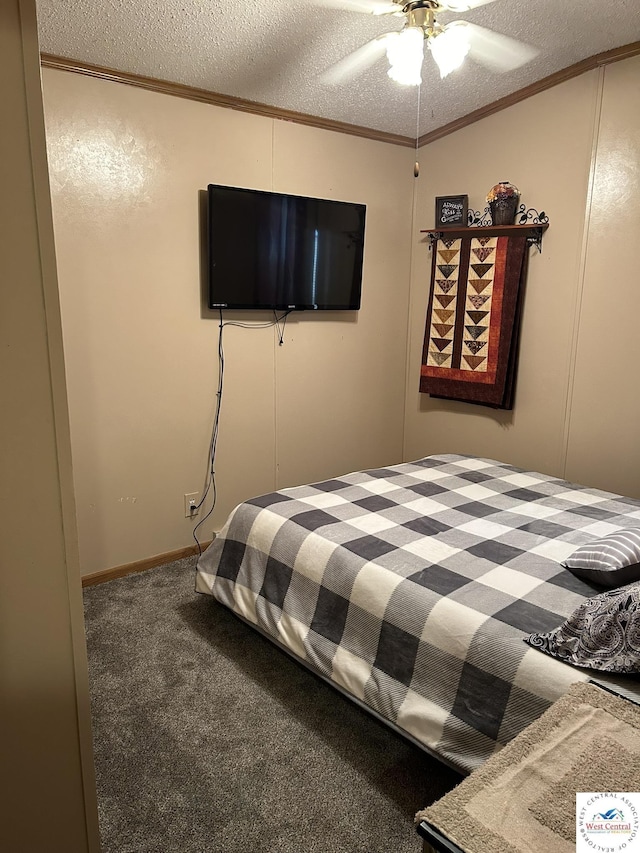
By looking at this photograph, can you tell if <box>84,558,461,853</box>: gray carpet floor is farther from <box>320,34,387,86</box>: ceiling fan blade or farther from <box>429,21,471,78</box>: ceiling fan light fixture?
<box>320,34,387,86</box>: ceiling fan blade

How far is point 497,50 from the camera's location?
9.85 ft

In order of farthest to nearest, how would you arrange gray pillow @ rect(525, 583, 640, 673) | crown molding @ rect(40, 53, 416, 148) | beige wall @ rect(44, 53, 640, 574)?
beige wall @ rect(44, 53, 640, 574), crown molding @ rect(40, 53, 416, 148), gray pillow @ rect(525, 583, 640, 673)

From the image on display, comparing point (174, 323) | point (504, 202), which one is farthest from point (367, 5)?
point (174, 323)

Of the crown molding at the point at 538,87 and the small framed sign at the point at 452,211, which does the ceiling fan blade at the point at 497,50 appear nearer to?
the crown molding at the point at 538,87

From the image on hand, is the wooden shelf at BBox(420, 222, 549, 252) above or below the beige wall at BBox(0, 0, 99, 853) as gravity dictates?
above

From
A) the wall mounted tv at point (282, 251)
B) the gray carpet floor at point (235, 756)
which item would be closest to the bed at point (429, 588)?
the gray carpet floor at point (235, 756)

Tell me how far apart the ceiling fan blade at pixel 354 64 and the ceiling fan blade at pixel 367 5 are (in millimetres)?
155

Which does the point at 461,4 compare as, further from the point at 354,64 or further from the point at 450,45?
the point at 354,64

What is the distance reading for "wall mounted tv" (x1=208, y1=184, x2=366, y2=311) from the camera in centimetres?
324

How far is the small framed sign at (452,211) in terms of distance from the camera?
3795mm

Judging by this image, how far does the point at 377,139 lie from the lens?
390cm

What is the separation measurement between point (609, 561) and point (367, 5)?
92.6 inches

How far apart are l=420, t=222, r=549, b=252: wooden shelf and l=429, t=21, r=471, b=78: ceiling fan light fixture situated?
129 cm

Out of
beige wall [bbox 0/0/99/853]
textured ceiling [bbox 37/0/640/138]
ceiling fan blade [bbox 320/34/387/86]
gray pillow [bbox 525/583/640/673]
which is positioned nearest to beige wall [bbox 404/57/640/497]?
textured ceiling [bbox 37/0/640/138]
